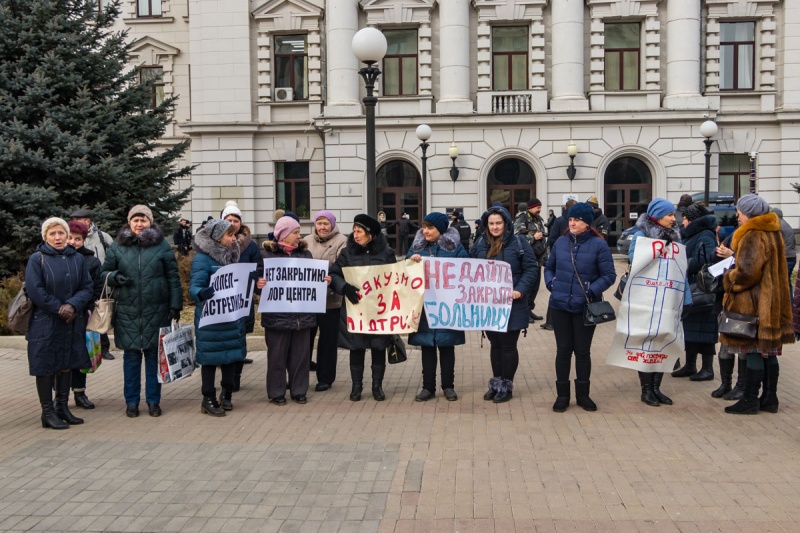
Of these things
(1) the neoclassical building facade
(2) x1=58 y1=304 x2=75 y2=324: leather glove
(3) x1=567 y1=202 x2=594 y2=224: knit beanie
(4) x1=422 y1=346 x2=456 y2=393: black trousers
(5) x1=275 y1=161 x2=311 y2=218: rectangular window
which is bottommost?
(4) x1=422 y1=346 x2=456 y2=393: black trousers

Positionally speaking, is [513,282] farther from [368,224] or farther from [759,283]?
[759,283]

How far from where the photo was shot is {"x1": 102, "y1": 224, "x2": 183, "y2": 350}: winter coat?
7.94 meters

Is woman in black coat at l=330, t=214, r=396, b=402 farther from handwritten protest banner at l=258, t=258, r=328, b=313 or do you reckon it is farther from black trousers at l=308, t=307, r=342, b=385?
black trousers at l=308, t=307, r=342, b=385

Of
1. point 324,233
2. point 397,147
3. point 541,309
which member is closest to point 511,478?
point 324,233

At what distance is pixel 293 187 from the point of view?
3347 centimetres

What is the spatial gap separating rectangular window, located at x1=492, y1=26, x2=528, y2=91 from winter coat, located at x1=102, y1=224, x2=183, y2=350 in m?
25.2

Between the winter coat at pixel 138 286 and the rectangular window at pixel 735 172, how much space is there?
91.4 ft

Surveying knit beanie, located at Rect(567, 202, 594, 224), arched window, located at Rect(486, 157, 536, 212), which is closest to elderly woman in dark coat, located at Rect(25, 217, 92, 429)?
knit beanie, located at Rect(567, 202, 594, 224)

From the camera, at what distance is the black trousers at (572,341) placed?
8008 mm

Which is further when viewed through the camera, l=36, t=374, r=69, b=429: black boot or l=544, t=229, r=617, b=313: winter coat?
l=544, t=229, r=617, b=313: winter coat

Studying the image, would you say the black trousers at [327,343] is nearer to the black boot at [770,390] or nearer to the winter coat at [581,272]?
the winter coat at [581,272]

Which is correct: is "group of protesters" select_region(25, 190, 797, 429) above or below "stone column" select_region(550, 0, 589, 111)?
below

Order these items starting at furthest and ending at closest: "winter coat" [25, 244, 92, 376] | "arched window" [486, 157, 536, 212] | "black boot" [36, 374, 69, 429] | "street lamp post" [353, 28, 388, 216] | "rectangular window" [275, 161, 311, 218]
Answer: "rectangular window" [275, 161, 311, 218]
"arched window" [486, 157, 536, 212]
"street lamp post" [353, 28, 388, 216]
"black boot" [36, 374, 69, 429]
"winter coat" [25, 244, 92, 376]

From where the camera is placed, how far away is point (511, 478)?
19.8ft
